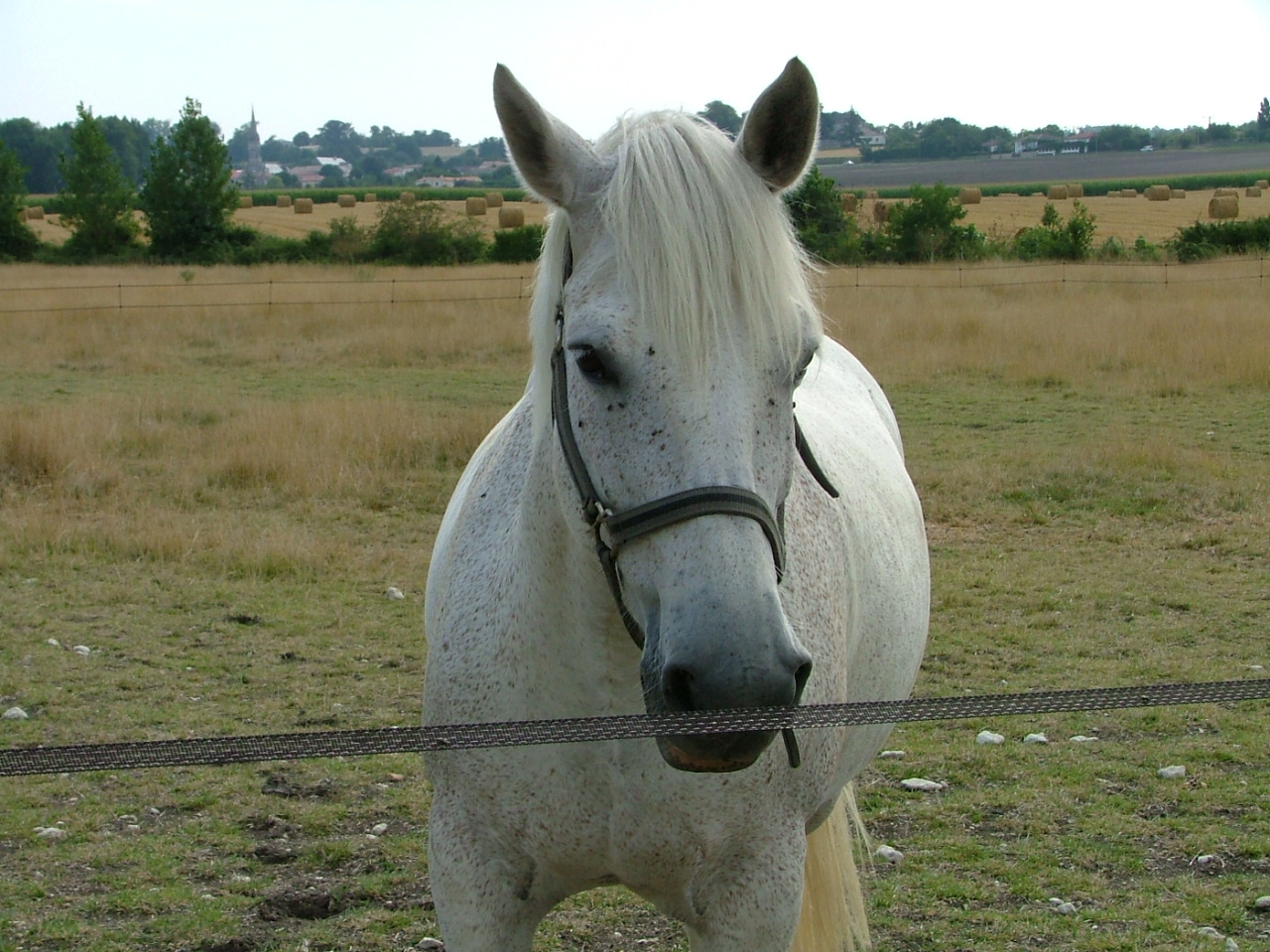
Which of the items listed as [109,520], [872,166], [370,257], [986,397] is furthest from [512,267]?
[872,166]

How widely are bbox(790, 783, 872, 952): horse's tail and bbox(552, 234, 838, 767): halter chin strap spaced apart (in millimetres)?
1035

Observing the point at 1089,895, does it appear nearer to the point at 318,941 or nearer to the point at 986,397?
the point at 318,941

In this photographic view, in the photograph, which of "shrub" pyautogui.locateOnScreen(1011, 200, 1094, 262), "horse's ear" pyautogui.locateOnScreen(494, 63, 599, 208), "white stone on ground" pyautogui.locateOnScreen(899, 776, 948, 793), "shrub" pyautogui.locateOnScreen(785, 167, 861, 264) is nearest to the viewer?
"horse's ear" pyautogui.locateOnScreen(494, 63, 599, 208)

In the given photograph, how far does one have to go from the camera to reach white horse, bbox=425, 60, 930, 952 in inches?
61.6

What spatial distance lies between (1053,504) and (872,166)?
2820 inches

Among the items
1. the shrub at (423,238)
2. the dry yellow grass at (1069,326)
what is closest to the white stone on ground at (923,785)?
the dry yellow grass at (1069,326)

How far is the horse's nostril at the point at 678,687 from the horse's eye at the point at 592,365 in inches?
17.2

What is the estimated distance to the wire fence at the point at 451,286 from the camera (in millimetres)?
19922

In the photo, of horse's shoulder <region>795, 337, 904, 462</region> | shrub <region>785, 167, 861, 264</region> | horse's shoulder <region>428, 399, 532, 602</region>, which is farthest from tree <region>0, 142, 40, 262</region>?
horse's shoulder <region>428, 399, 532, 602</region>

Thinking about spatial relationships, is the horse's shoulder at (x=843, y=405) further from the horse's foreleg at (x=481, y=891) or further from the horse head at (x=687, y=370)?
the horse's foreleg at (x=481, y=891)

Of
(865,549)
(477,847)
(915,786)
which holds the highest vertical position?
(865,549)

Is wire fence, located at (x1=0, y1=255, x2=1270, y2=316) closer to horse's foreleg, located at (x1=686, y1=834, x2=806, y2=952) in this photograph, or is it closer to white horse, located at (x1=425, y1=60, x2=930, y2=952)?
white horse, located at (x1=425, y1=60, x2=930, y2=952)

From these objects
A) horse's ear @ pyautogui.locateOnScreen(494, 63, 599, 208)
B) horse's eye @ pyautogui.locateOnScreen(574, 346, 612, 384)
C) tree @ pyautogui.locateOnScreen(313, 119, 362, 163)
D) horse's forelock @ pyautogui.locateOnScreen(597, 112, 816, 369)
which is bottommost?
horse's eye @ pyautogui.locateOnScreen(574, 346, 612, 384)

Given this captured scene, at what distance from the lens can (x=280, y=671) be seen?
5.30 metres
